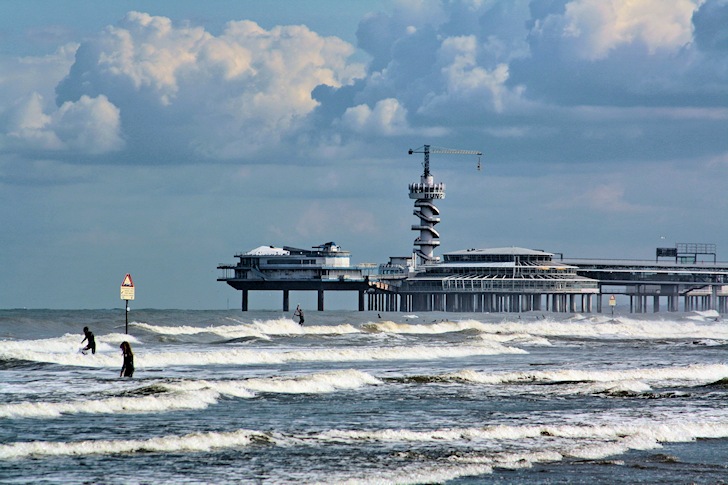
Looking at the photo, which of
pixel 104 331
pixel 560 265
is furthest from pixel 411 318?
pixel 104 331

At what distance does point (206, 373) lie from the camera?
41781 mm

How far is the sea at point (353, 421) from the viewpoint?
20047 millimetres

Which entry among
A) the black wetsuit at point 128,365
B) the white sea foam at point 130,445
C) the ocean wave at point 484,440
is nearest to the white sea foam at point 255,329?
the black wetsuit at point 128,365

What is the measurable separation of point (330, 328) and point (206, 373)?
56.0 meters

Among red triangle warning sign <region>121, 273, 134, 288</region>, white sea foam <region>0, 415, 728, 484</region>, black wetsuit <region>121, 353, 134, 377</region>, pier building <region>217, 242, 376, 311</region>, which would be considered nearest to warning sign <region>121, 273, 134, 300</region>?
red triangle warning sign <region>121, 273, 134, 288</region>

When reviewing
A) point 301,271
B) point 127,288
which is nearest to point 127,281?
point 127,288

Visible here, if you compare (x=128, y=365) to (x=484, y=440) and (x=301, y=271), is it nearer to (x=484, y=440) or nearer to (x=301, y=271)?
(x=484, y=440)

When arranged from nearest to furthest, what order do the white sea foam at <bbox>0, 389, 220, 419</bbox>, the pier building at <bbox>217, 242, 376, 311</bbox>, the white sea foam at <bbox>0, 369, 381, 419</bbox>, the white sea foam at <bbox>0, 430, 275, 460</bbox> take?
the white sea foam at <bbox>0, 430, 275, 460</bbox>
the white sea foam at <bbox>0, 389, 220, 419</bbox>
the white sea foam at <bbox>0, 369, 381, 419</bbox>
the pier building at <bbox>217, 242, 376, 311</bbox>

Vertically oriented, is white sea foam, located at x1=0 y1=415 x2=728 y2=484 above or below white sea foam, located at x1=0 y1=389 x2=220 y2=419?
below

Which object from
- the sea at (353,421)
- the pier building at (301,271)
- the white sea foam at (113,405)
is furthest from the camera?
the pier building at (301,271)

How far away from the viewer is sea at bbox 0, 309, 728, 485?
20047mm

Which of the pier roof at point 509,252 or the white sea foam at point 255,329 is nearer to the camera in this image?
the white sea foam at point 255,329

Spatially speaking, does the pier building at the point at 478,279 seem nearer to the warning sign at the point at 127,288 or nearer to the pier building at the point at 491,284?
the pier building at the point at 491,284

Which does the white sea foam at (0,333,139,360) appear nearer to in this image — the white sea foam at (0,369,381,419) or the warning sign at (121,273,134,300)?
the warning sign at (121,273,134,300)
